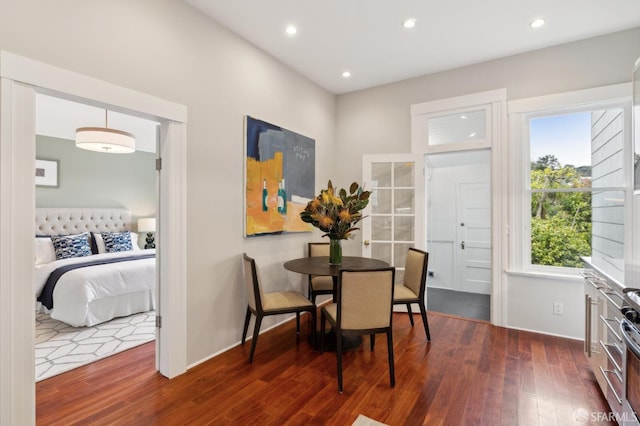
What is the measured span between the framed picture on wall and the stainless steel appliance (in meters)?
6.83

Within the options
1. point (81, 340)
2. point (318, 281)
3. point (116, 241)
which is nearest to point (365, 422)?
point (318, 281)

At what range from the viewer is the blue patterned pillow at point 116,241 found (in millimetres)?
5117

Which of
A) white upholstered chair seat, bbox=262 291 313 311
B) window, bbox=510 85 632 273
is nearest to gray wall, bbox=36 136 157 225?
white upholstered chair seat, bbox=262 291 313 311

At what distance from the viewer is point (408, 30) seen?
2.88m

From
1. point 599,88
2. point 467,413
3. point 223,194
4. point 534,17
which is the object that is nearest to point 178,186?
point 223,194

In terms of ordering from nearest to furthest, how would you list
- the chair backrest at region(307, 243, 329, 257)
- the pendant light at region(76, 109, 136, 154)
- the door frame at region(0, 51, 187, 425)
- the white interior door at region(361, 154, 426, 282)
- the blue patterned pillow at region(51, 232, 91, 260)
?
1. the door frame at region(0, 51, 187, 425)
2. the pendant light at region(76, 109, 136, 154)
3. the chair backrest at region(307, 243, 329, 257)
4. the white interior door at region(361, 154, 426, 282)
5. the blue patterned pillow at region(51, 232, 91, 260)

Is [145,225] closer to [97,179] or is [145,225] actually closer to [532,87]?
[97,179]

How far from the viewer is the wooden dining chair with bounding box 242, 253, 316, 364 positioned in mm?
2553

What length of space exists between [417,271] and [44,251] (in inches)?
201

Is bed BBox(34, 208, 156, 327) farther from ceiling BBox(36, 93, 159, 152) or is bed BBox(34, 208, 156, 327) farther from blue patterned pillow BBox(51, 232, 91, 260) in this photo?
ceiling BBox(36, 93, 159, 152)

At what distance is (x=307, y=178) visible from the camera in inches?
152

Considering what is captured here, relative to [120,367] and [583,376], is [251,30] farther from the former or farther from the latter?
[583,376]

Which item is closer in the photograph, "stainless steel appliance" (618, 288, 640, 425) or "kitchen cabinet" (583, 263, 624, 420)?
"stainless steel appliance" (618, 288, 640, 425)

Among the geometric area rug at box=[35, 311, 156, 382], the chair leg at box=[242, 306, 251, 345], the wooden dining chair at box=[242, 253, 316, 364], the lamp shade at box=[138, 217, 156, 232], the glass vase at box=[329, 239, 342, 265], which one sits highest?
the lamp shade at box=[138, 217, 156, 232]
